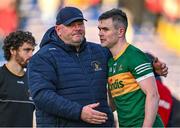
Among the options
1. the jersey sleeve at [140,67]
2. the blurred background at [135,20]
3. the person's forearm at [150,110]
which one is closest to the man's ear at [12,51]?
the jersey sleeve at [140,67]

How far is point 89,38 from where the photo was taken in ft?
28.5

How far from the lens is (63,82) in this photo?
4.16 meters

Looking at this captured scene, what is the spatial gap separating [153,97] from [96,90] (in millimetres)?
408

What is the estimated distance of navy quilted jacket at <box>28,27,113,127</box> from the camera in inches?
160

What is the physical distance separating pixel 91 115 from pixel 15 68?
65.9 inches

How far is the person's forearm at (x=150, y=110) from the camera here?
164 inches

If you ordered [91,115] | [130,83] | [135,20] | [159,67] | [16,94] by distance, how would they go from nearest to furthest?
[91,115], [130,83], [159,67], [16,94], [135,20]

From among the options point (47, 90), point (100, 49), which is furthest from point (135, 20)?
point (47, 90)

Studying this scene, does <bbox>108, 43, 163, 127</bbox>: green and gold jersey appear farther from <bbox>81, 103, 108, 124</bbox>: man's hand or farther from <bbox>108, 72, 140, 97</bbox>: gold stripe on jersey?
<bbox>81, 103, 108, 124</bbox>: man's hand

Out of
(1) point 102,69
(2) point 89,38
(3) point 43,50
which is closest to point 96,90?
(1) point 102,69

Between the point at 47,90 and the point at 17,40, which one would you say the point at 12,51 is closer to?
the point at 17,40

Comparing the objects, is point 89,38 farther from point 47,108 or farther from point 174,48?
point 47,108

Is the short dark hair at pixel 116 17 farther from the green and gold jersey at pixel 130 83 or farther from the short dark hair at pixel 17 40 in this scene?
the short dark hair at pixel 17 40

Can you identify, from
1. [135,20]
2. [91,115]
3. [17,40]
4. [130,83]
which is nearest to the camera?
[91,115]
